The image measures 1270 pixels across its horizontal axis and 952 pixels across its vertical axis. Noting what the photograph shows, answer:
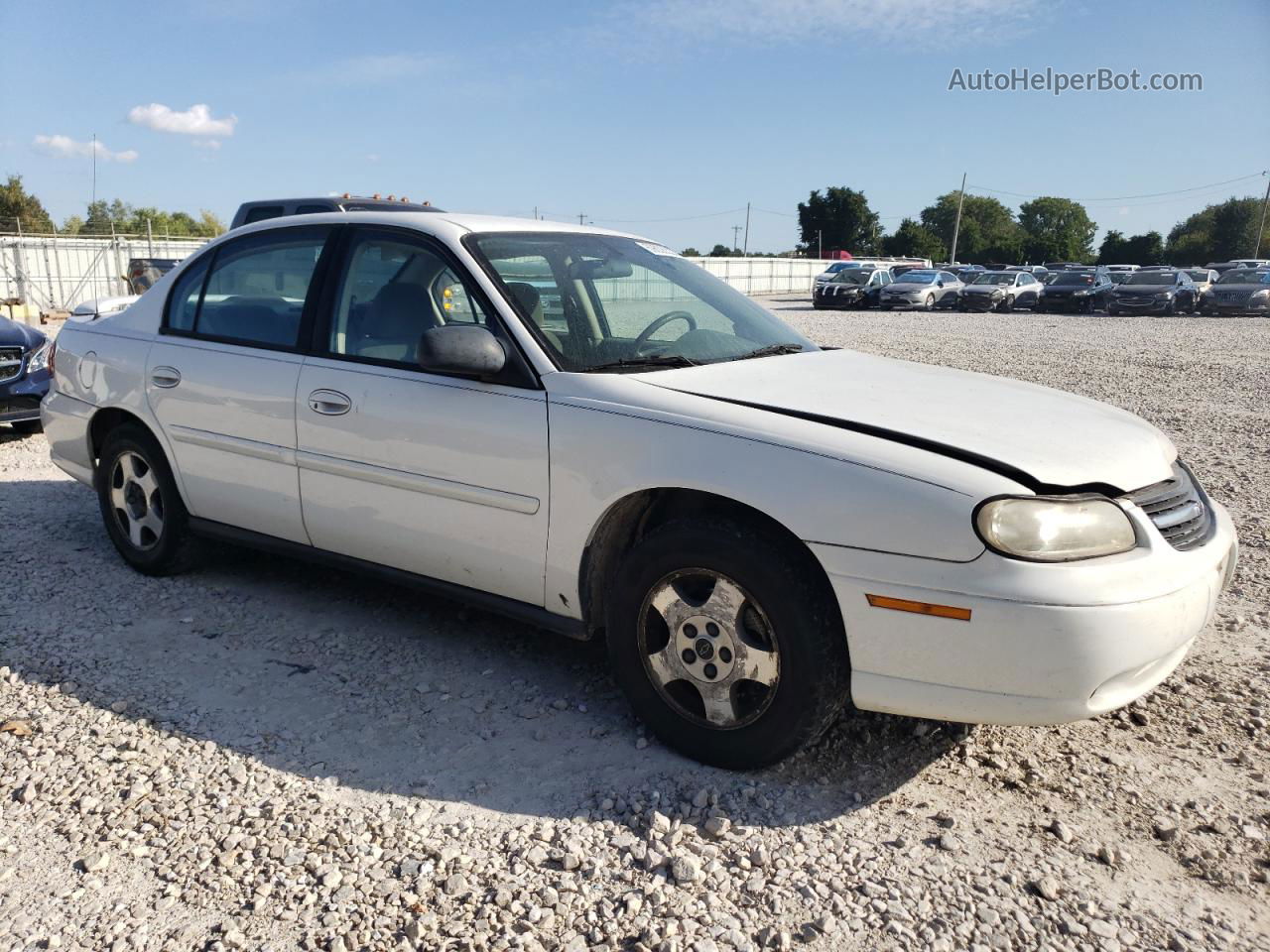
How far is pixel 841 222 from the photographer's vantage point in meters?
103

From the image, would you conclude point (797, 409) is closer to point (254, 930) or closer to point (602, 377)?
point (602, 377)

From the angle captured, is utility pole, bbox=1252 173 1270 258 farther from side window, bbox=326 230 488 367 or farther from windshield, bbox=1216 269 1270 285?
side window, bbox=326 230 488 367

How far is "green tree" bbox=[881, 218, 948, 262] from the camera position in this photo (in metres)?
98.2

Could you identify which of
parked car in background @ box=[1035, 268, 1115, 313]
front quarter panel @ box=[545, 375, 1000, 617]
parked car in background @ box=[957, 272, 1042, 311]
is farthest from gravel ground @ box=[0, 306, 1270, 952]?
parked car in background @ box=[957, 272, 1042, 311]

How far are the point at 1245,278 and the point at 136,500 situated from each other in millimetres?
32299

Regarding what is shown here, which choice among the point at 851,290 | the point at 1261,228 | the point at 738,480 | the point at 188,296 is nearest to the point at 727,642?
the point at 738,480

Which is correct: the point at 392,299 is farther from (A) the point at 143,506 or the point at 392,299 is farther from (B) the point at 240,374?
(A) the point at 143,506

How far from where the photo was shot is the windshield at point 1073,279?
31688mm

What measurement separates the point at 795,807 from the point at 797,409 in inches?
45.0

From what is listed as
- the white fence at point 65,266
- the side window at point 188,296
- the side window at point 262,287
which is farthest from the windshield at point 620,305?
the white fence at point 65,266

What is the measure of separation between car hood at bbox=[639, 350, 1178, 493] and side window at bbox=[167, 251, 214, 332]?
238 centimetres

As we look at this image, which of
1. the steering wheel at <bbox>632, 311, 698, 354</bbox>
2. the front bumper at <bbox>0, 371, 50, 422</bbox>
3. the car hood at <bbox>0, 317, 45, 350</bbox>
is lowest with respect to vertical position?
the front bumper at <bbox>0, 371, 50, 422</bbox>

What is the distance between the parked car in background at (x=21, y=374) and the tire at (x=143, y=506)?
12.1 feet

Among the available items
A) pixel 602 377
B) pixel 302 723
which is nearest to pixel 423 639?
pixel 302 723
